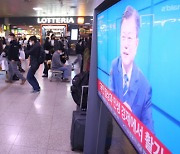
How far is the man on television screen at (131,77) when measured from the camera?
3.60ft

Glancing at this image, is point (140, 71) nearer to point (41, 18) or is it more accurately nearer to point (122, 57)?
point (122, 57)

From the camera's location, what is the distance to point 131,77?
4.18 feet

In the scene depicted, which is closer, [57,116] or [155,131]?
[155,131]

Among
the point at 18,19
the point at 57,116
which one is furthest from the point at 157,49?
the point at 18,19

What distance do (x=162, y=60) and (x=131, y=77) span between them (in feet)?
1.24

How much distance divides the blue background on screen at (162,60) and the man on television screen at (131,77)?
0.16 feet

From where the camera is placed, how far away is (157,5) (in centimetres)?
95

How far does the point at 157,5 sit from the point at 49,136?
268 centimetres

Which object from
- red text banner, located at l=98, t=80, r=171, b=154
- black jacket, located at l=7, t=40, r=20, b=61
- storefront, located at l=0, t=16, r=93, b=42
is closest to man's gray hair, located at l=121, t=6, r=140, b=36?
red text banner, located at l=98, t=80, r=171, b=154

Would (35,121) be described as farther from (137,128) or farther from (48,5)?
(48,5)

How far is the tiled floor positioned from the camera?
293 centimetres

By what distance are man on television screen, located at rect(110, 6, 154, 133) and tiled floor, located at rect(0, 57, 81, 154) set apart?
1.71m

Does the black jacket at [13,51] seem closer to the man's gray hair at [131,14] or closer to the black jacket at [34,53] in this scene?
the black jacket at [34,53]

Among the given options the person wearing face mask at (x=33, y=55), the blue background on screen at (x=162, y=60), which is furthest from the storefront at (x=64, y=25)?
the blue background on screen at (x=162, y=60)
